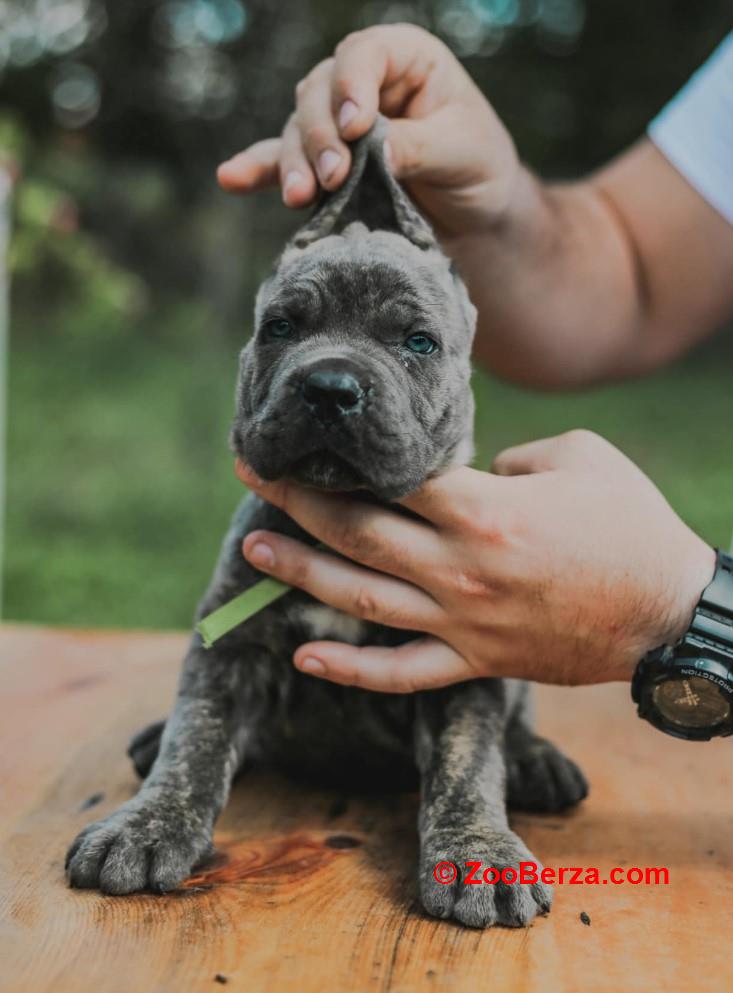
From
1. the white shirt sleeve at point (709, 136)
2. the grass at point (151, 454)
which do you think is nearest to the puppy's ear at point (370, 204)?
the white shirt sleeve at point (709, 136)

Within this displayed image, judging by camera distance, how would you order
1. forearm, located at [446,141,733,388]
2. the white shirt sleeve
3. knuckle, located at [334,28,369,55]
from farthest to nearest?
the white shirt sleeve → forearm, located at [446,141,733,388] → knuckle, located at [334,28,369,55]

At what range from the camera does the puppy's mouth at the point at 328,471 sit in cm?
252

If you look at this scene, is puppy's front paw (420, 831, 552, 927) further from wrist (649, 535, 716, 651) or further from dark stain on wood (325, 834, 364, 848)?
wrist (649, 535, 716, 651)

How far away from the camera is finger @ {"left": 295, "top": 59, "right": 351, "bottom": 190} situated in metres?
2.81

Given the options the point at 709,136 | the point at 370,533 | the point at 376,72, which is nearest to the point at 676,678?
the point at 370,533

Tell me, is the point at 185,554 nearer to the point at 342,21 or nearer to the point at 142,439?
the point at 142,439

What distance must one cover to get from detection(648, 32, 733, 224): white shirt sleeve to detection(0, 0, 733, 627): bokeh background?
454cm

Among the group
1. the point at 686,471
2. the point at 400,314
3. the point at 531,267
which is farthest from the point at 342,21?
the point at 400,314

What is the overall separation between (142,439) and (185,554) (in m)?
2.16

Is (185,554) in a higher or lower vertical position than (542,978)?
lower

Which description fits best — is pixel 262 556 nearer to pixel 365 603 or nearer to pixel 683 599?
pixel 365 603

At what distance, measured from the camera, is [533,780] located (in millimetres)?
2951

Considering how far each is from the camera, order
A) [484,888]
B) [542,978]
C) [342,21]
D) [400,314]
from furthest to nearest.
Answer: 1. [342,21]
2. [400,314]
3. [484,888]
4. [542,978]

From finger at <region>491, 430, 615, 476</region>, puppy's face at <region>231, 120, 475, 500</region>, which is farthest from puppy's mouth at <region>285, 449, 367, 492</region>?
finger at <region>491, 430, 615, 476</region>
